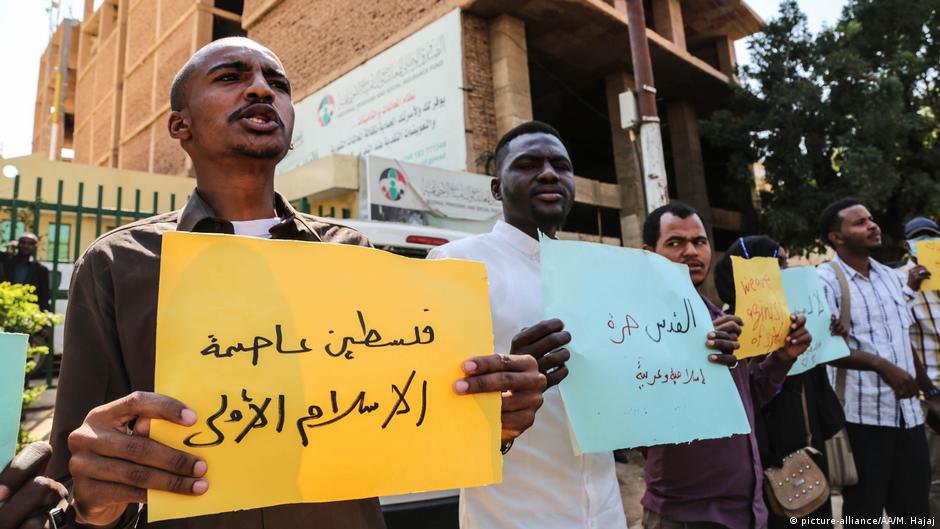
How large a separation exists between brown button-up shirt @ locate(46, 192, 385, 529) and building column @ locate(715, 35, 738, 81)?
54.2 feet

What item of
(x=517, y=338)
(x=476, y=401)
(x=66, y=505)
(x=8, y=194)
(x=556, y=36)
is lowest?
(x=66, y=505)

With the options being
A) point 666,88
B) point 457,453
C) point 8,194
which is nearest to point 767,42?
point 666,88

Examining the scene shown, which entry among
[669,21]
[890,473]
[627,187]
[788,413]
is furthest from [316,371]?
[669,21]

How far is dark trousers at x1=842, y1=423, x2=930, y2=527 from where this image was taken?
2652 millimetres

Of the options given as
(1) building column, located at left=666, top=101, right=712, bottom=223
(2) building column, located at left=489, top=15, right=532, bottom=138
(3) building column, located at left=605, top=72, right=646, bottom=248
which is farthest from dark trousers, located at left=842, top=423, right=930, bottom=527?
(1) building column, located at left=666, top=101, right=712, bottom=223

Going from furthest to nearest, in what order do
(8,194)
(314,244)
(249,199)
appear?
(8,194) → (249,199) → (314,244)

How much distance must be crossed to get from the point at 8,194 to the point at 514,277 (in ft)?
43.5

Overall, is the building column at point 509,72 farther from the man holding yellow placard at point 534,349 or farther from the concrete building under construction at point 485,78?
the man holding yellow placard at point 534,349

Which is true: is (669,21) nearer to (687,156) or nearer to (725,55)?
(725,55)

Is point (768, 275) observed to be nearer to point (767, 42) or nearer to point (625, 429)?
point (625, 429)

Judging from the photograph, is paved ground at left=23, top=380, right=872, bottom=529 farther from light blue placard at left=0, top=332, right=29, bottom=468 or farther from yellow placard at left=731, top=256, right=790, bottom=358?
light blue placard at left=0, top=332, right=29, bottom=468

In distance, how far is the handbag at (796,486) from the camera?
2.21 metres

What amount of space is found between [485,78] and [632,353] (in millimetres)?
10000

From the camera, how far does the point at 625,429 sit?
4.65 feet
